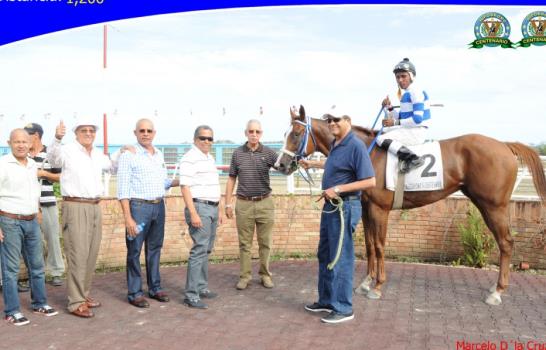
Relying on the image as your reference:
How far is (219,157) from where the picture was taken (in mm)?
13359

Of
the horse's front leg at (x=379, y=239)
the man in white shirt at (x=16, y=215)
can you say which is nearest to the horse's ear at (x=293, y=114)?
the horse's front leg at (x=379, y=239)

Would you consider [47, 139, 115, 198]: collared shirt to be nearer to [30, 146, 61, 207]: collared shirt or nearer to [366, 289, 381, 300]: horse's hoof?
[30, 146, 61, 207]: collared shirt

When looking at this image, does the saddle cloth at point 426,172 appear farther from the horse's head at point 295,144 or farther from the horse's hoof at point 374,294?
the horse's hoof at point 374,294

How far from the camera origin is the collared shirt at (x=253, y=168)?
6.23m

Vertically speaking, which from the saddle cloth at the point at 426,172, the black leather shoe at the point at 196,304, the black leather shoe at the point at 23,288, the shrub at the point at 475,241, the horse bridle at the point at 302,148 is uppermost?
the horse bridle at the point at 302,148

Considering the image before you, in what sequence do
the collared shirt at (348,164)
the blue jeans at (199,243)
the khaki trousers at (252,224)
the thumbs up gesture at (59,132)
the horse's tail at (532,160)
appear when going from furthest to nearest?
1. the horse's tail at (532,160)
2. the khaki trousers at (252,224)
3. the blue jeans at (199,243)
4. the thumbs up gesture at (59,132)
5. the collared shirt at (348,164)

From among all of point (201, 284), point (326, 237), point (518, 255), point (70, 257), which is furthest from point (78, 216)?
point (518, 255)

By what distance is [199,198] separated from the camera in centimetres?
550

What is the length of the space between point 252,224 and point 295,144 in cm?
116

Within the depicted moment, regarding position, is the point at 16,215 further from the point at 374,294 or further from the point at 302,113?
the point at 374,294

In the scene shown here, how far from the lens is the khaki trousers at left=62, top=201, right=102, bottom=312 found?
5.12 meters

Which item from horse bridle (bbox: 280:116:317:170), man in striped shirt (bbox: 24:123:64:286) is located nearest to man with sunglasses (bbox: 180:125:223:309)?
horse bridle (bbox: 280:116:317:170)

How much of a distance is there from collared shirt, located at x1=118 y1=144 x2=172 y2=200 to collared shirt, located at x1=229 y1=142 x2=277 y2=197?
112cm

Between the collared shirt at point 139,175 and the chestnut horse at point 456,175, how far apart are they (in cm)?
151
